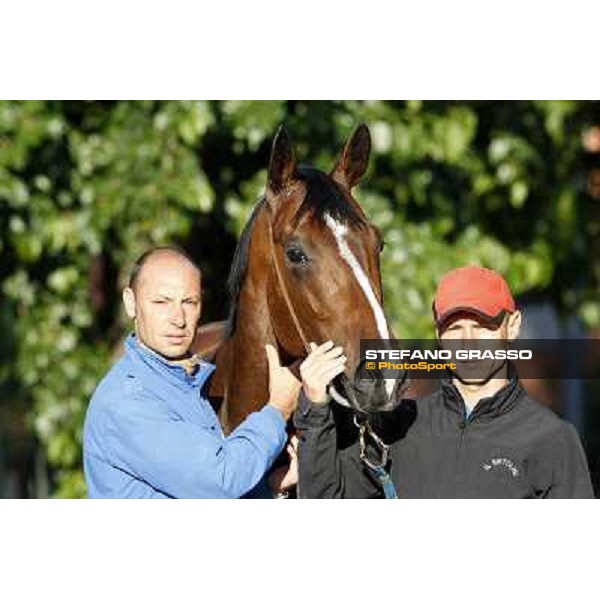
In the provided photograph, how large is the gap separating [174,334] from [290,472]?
0.50m

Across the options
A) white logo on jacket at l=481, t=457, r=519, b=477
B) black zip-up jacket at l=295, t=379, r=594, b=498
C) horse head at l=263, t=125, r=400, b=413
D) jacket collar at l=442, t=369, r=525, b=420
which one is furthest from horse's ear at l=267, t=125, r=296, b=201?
white logo on jacket at l=481, t=457, r=519, b=477

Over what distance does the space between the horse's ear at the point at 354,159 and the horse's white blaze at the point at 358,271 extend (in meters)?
0.24

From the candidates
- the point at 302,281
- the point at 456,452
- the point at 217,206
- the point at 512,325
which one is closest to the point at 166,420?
the point at 302,281

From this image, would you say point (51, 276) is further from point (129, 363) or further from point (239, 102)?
point (129, 363)

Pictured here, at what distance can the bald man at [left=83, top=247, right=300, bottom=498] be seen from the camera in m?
2.53

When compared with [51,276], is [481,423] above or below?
below

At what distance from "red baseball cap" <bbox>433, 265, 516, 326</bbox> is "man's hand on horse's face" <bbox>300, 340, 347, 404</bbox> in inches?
10.3

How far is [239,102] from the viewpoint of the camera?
5516mm

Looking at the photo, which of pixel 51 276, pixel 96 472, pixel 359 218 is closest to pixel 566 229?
pixel 51 276

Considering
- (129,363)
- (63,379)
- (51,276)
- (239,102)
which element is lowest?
(129,363)

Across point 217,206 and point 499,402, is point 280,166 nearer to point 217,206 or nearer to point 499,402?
point 499,402

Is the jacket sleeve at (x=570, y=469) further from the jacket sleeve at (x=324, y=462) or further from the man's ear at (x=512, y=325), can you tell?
the jacket sleeve at (x=324, y=462)

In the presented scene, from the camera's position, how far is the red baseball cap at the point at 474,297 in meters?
2.63

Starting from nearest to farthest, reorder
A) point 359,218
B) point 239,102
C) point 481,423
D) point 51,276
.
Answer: point 481,423 → point 359,218 → point 239,102 → point 51,276
